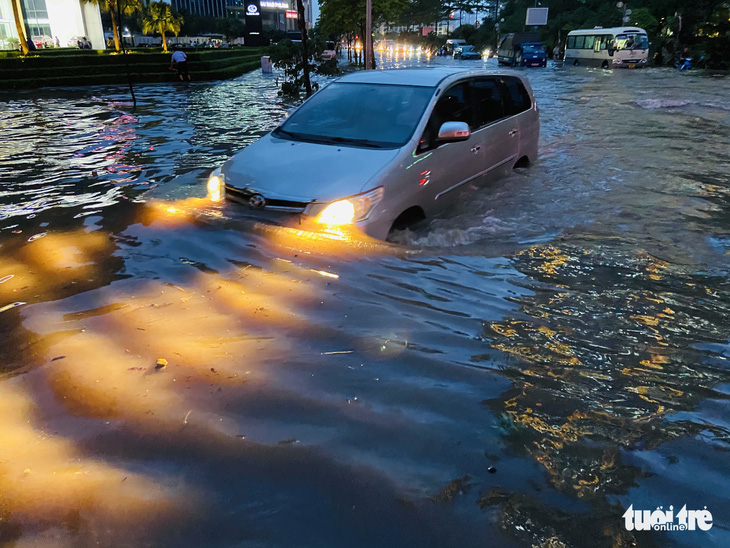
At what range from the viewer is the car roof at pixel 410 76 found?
5977 millimetres

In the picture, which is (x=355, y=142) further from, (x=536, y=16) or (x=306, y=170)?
(x=536, y=16)

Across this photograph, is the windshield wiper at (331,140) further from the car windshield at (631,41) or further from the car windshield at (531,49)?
the car windshield at (531,49)

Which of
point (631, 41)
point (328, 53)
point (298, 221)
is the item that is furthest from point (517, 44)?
point (298, 221)

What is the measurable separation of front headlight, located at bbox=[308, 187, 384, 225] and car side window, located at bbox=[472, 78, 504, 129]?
252cm

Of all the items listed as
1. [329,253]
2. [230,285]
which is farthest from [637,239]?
[230,285]

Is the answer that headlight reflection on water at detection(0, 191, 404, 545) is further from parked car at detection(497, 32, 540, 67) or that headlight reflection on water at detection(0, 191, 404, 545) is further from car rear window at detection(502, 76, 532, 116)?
parked car at detection(497, 32, 540, 67)

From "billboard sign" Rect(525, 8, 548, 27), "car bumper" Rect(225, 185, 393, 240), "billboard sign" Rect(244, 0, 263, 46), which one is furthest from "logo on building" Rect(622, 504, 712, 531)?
"billboard sign" Rect(244, 0, 263, 46)

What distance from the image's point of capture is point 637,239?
571cm

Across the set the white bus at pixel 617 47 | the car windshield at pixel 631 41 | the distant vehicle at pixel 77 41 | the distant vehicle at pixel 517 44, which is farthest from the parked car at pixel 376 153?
the distant vehicle at pixel 77 41

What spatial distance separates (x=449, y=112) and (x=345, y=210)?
2050mm

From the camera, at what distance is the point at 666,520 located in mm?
2098

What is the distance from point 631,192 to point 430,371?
233 inches

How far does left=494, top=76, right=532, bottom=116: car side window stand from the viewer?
24.4ft

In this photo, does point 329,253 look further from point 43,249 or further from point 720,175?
point 720,175
